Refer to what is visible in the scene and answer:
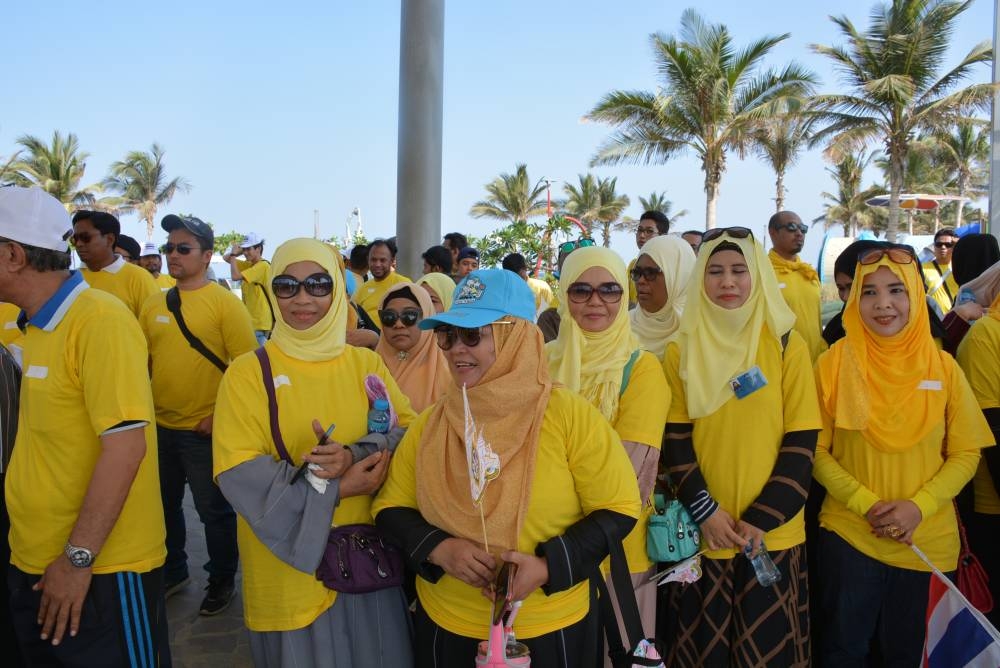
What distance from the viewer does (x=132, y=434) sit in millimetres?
2205

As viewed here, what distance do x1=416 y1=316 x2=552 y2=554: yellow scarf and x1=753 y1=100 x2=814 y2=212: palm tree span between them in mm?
21170

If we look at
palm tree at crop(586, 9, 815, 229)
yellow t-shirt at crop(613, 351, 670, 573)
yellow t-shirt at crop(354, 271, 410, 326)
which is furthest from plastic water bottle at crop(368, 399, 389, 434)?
palm tree at crop(586, 9, 815, 229)

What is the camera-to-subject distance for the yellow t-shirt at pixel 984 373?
2.86 m

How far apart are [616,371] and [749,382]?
0.49 metres

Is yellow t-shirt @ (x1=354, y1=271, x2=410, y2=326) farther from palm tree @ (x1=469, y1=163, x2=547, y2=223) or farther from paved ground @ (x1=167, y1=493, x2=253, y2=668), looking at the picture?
palm tree @ (x1=469, y1=163, x2=547, y2=223)

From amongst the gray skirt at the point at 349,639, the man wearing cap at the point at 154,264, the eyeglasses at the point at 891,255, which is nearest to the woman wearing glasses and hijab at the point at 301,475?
the gray skirt at the point at 349,639

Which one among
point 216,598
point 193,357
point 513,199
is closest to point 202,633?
point 216,598

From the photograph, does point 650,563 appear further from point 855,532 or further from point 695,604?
point 855,532

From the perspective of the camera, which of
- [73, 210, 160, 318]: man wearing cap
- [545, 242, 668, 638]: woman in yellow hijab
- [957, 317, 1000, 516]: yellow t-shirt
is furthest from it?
[73, 210, 160, 318]: man wearing cap

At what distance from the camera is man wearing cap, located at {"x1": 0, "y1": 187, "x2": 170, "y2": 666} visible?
7.14 ft

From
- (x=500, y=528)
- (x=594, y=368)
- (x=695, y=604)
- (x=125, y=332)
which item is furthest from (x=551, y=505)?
(x=125, y=332)

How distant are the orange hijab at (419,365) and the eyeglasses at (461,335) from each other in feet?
4.34

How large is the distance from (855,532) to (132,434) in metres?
2.68

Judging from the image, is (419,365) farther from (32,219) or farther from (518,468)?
(32,219)
